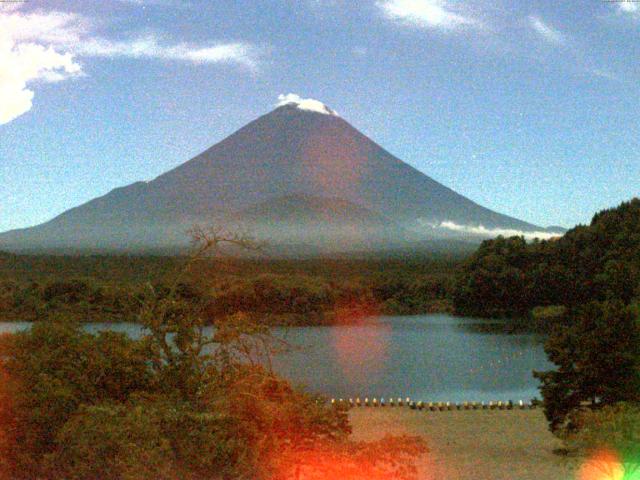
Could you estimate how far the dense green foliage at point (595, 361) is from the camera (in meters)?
12.5

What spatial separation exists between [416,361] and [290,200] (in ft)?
220

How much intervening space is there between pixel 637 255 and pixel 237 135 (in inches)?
2730

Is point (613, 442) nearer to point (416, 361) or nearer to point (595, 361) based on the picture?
point (595, 361)

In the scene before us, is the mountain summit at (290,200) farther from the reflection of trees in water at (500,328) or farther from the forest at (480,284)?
the reflection of trees in water at (500,328)

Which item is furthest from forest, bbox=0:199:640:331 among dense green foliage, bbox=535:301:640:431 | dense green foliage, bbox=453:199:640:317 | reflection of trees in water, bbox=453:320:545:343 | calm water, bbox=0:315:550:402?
dense green foliage, bbox=535:301:640:431

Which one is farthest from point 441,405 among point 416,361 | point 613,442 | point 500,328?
point 500,328

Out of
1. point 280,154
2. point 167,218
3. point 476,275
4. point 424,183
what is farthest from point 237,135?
point 476,275

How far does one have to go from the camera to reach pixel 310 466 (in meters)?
6.03

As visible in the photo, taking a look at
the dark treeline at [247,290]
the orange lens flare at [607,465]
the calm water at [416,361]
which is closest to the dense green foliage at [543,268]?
the dark treeline at [247,290]

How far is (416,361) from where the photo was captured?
29.2 metres

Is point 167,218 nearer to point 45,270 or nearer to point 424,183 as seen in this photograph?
point 424,183

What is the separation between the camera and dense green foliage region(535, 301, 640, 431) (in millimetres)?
12539

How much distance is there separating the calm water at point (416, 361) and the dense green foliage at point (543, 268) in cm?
440

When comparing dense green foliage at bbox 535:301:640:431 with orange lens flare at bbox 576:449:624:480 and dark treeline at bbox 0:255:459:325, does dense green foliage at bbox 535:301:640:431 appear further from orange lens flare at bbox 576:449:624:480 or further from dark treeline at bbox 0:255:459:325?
dark treeline at bbox 0:255:459:325
